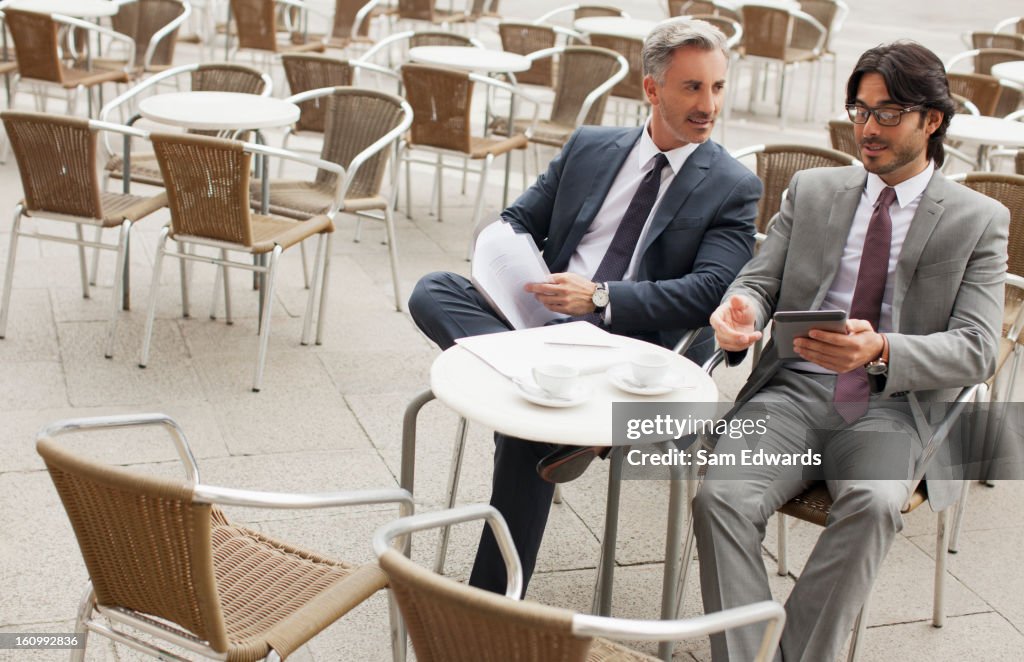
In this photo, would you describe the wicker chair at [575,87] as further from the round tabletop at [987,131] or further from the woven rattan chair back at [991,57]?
the woven rattan chair back at [991,57]

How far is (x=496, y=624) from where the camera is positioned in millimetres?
1421

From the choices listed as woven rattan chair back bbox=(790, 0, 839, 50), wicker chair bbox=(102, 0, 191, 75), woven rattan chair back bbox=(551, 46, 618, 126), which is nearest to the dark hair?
woven rattan chair back bbox=(551, 46, 618, 126)

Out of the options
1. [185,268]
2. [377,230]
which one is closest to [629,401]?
[185,268]

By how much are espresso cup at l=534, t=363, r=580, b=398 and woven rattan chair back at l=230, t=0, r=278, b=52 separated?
652 centimetres

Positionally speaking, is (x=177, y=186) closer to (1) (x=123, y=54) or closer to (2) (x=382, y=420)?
(2) (x=382, y=420)

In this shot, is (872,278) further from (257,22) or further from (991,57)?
(257,22)

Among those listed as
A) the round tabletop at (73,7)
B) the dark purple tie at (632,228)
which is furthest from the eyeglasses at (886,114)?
the round tabletop at (73,7)

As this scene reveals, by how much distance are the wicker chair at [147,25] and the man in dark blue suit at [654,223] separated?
16.0 feet

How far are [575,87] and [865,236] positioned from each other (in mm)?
3776

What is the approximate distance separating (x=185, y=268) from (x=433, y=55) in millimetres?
2293

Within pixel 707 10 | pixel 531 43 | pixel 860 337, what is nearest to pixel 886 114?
pixel 860 337

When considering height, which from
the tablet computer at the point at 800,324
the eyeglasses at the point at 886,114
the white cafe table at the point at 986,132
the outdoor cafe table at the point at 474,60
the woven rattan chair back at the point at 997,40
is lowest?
the tablet computer at the point at 800,324

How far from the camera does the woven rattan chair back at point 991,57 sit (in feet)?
22.8

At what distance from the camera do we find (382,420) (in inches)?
151
